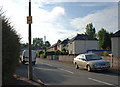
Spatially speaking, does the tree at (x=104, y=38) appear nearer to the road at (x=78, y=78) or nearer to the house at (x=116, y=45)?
the house at (x=116, y=45)

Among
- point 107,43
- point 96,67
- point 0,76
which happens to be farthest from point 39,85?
point 107,43

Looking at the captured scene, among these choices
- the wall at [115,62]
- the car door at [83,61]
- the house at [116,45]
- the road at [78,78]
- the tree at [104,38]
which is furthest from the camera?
the tree at [104,38]

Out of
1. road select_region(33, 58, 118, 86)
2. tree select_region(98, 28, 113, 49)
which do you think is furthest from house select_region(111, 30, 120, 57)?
tree select_region(98, 28, 113, 49)

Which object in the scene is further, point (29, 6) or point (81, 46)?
point (81, 46)

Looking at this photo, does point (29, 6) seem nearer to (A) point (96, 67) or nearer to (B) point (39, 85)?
(B) point (39, 85)

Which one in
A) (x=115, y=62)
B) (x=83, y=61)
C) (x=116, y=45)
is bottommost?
(x=115, y=62)

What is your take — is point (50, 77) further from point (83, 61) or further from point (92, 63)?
point (83, 61)

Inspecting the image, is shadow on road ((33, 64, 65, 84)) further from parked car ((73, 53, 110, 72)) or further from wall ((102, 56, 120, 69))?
wall ((102, 56, 120, 69))

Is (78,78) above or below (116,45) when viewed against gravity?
below

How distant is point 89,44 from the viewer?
62.8m

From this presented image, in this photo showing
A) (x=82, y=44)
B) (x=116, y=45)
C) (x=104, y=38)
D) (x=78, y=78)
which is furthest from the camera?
(x=104, y=38)

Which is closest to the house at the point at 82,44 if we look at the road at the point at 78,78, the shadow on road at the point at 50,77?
the shadow on road at the point at 50,77

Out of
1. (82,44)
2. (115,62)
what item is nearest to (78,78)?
(115,62)

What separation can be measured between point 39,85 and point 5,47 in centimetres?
291
